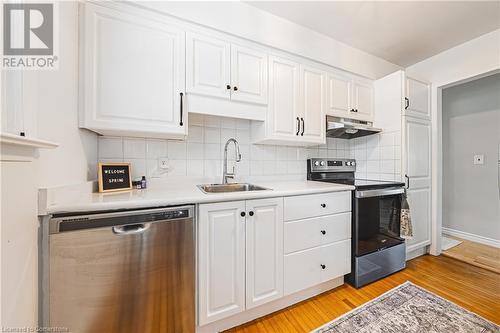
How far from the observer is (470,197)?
2898 millimetres

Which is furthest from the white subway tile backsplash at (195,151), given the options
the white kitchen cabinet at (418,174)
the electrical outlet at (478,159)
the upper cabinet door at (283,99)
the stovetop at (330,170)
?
the electrical outlet at (478,159)

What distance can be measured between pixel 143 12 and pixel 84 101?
0.72 metres

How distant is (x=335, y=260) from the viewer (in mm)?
1680

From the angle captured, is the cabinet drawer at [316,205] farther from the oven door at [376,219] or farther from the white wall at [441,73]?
the white wall at [441,73]

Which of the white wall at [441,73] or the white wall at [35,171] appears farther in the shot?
the white wall at [441,73]

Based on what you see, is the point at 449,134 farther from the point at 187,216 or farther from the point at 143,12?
the point at 143,12

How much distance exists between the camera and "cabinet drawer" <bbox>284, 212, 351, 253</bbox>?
1.47 m

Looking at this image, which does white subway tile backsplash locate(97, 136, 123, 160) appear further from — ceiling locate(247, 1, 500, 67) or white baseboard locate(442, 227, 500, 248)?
white baseboard locate(442, 227, 500, 248)

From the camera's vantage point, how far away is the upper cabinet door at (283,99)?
1774 millimetres

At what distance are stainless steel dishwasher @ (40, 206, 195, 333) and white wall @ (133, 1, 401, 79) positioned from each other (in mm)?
1408

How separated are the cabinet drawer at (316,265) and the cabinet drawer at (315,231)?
49 millimetres

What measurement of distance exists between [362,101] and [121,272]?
2714 millimetres

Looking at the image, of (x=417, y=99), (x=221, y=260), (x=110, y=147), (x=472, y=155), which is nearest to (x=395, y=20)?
(x=417, y=99)

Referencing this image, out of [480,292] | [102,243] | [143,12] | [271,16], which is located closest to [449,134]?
[480,292]
